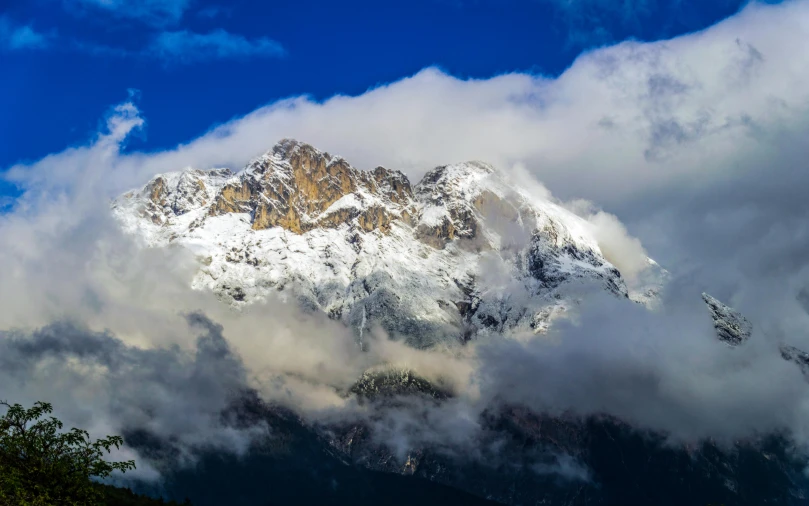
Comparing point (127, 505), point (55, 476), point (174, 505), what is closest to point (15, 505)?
point (55, 476)

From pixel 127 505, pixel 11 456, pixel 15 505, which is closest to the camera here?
pixel 15 505

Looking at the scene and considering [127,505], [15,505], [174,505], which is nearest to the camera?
[15,505]

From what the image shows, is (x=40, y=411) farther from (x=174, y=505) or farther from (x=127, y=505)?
(x=174, y=505)

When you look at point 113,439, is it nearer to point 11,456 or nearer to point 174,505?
point 11,456

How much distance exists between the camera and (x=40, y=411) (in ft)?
266

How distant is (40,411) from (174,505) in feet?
277

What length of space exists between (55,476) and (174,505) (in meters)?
82.0

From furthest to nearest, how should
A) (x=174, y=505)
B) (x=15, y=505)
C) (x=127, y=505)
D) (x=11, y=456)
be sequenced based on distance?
(x=174, y=505)
(x=127, y=505)
(x=11, y=456)
(x=15, y=505)

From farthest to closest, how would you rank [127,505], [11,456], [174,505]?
[174,505]
[127,505]
[11,456]

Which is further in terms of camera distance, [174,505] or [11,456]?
[174,505]

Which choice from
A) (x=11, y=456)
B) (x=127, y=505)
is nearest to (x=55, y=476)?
(x=11, y=456)

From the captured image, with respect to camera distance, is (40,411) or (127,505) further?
(127,505)

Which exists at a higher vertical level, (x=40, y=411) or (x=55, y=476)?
(x=40, y=411)

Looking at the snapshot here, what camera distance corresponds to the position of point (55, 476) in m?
81.0
